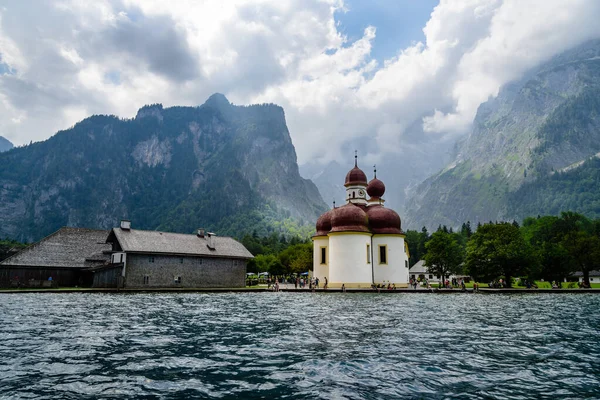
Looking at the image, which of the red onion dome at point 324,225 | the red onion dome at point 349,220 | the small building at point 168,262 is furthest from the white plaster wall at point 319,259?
the small building at point 168,262

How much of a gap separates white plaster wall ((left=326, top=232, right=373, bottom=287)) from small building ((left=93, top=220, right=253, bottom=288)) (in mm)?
15984

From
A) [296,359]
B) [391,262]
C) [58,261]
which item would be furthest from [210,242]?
[296,359]

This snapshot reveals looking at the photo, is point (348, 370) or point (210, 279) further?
point (210, 279)

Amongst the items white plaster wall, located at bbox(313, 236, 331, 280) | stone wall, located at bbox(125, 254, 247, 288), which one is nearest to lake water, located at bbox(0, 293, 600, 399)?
stone wall, located at bbox(125, 254, 247, 288)

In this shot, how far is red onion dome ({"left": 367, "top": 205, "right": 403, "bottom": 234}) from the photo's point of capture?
56.5 m

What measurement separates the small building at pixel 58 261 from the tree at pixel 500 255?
51.4 metres

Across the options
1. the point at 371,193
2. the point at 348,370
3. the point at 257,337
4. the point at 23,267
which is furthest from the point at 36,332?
the point at 371,193

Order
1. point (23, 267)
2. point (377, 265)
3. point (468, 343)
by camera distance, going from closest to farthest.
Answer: point (468, 343), point (23, 267), point (377, 265)

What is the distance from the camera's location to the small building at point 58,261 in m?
50.1

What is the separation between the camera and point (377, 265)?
5609 centimetres

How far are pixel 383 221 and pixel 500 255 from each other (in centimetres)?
1632

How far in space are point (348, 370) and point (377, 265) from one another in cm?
4775

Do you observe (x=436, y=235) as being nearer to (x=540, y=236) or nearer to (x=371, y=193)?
(x=371, y=193)

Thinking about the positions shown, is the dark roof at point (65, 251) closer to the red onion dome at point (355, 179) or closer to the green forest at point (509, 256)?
the red onion dome at point (355, 179)
